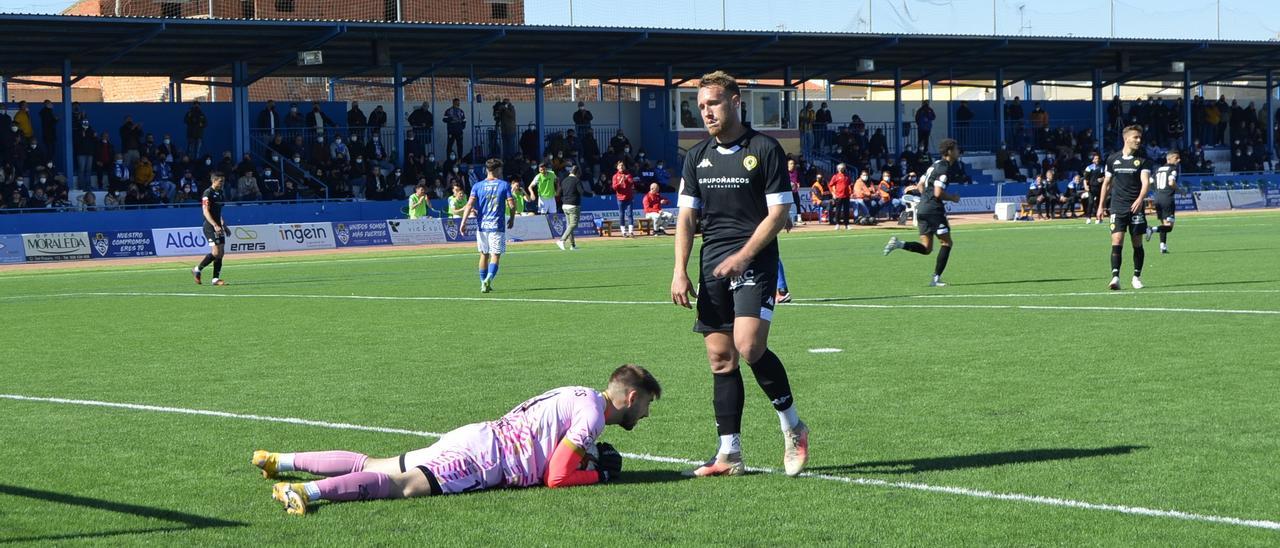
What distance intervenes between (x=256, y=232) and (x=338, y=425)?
94.4 ft

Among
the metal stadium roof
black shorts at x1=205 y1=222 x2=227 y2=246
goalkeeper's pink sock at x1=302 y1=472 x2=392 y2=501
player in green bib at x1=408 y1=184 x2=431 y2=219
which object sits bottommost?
goalkeeper's pink sock at x1=302 y1=472 x2=392 y2=501

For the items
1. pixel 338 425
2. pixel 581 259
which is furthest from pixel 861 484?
pixel 581 259

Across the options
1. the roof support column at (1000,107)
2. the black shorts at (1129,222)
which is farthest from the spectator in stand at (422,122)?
the black shorts at (1129,222)

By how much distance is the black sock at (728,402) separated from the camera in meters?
7.67

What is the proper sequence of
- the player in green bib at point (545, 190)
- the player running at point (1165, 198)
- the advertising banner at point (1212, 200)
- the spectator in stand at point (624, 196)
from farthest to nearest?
the advertising banner at point (1212, 200) < the spectator in stand at point (624, 196) < the player in green bib at point (545, 190) < the player running at point (1165, 198)

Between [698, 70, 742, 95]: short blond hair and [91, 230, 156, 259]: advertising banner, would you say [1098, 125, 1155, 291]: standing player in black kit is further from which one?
[91, 230, 156, 259]: advertising banner

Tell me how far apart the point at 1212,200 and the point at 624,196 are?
24299 millimetres

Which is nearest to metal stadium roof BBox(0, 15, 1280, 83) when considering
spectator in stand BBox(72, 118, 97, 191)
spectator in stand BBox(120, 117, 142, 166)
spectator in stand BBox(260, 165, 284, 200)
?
spectator in stand BBox(120, 117, 142, 166)

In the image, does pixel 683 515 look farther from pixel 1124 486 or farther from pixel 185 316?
pixel 185 316

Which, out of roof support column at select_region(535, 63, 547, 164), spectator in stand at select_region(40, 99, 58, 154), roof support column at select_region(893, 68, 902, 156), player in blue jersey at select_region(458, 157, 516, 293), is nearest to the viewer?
player in blue jersey at select_region(458, 157, 516, 293)

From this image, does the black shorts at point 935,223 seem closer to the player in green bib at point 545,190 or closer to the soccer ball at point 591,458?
the soccer ball at point 591,458

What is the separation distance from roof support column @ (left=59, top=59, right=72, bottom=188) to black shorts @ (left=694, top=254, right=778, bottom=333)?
120 feet

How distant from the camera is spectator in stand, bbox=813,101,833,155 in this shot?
5688 cm

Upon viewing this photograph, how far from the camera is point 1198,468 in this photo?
24.6 feet
